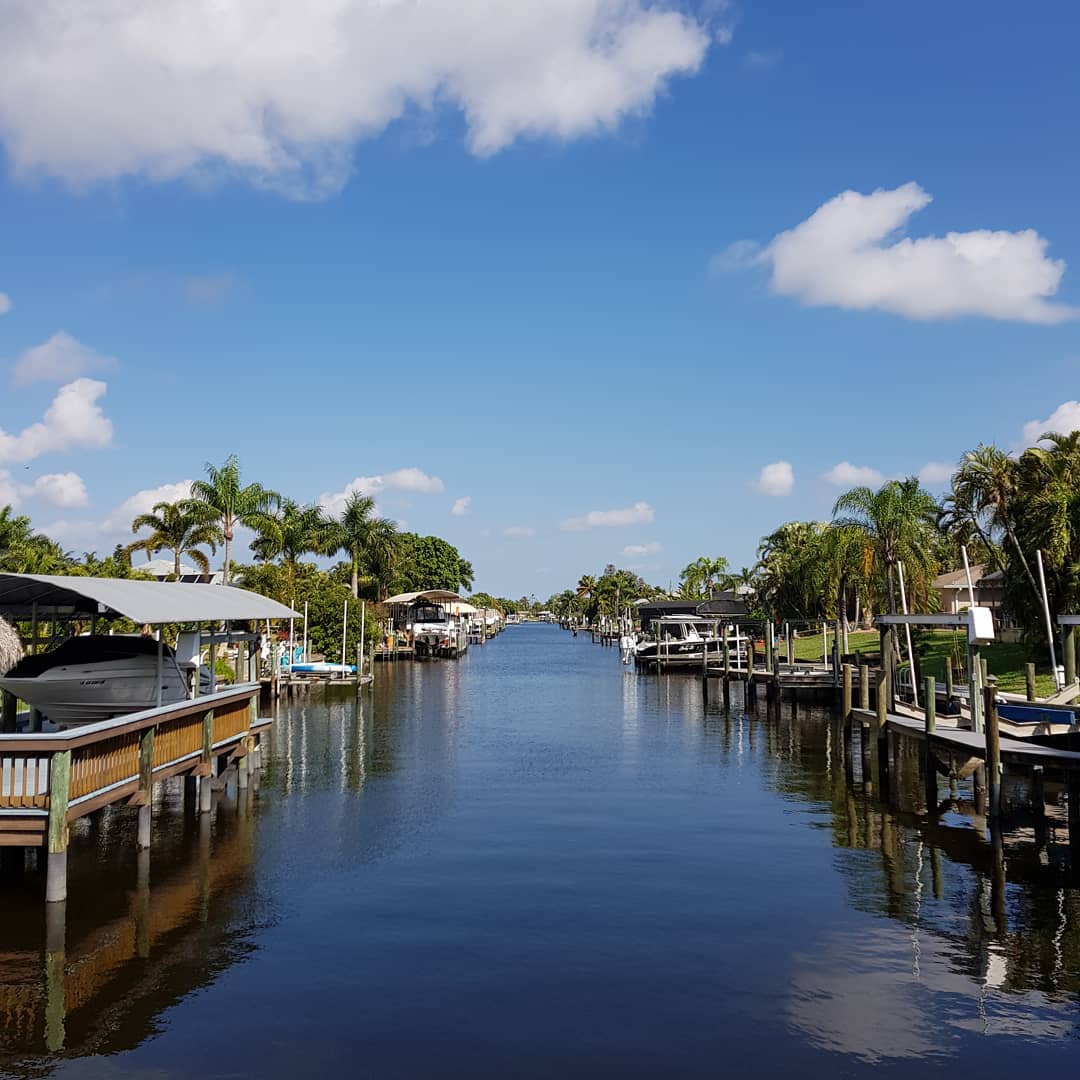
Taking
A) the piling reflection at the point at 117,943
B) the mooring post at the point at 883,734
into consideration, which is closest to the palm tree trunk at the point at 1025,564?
the mooring post at the point at 883,734

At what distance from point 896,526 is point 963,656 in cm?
1185

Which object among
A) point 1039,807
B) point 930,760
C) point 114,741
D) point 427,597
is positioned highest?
point 427,597

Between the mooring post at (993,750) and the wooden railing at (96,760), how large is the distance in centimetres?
1789

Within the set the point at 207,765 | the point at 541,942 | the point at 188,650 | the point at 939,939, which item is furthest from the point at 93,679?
the point at 939,939

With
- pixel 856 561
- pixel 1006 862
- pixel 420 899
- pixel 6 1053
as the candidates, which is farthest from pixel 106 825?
pixel 856 561

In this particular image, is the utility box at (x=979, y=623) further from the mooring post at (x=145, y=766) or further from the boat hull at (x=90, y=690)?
the mooring post at (x=145, y=766)

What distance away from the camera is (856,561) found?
59875 millimetres

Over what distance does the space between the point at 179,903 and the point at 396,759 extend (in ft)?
61.2

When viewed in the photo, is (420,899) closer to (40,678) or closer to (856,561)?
(40,678)

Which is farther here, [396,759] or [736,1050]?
[396,759]

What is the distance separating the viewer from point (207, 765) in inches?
915

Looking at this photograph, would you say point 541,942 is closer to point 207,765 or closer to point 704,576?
point 207,765

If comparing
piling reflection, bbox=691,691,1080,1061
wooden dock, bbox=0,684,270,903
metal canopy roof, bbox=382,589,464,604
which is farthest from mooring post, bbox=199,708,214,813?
metal canopy roof, bbox=382,589,464,604

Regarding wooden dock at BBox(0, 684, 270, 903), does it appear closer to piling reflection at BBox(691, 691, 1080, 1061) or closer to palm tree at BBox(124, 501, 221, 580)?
piling reflection at BBox(691, 691, 1080, 1061)
